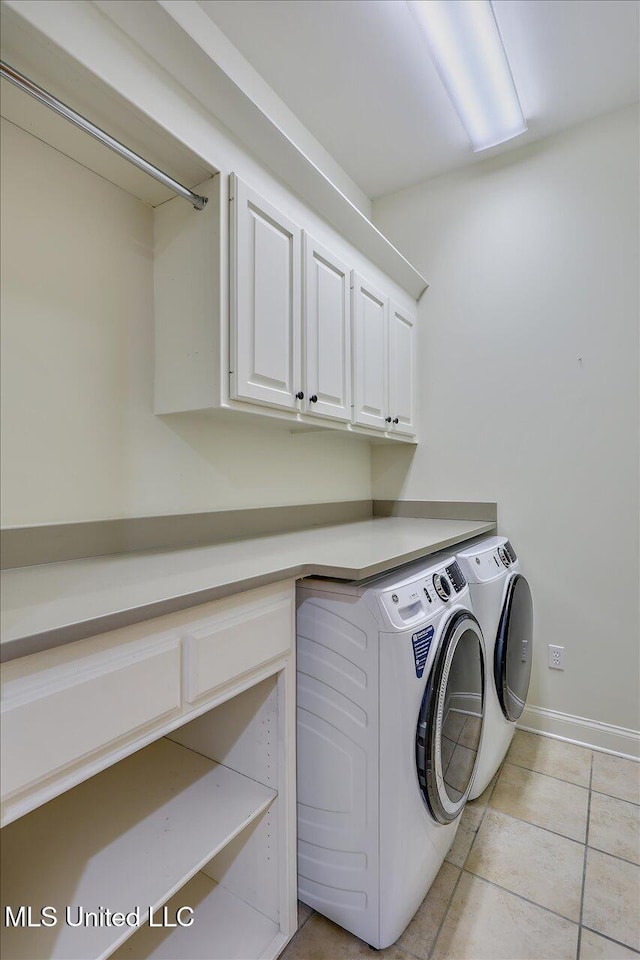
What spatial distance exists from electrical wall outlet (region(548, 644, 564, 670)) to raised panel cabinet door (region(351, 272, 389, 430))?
1.38 m

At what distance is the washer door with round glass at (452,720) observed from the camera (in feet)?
3.84

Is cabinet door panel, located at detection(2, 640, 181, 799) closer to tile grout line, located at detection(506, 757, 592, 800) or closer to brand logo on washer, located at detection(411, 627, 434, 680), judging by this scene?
brand logo on washer, located at detection(411, 627, 434, 680)

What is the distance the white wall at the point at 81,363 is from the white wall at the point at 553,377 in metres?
1.49

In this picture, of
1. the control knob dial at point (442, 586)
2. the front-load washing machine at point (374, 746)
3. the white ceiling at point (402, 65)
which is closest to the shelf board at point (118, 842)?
the front-load washing machine at point (374, 746)

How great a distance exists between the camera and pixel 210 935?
115cm

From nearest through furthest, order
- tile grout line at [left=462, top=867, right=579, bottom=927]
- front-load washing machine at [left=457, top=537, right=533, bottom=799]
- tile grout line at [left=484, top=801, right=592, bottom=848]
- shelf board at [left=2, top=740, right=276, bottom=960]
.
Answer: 1. shelf board at [left=2, top=740, right=276, bottom=960]
2. tile grout line at [left=462, top=867, right=579, bottom=927]
3. tile grout line at [left=484, top=801, right=592, bottom=848]
4. front-load washing machine at [left=457, top=537, right=533, bottom=799]

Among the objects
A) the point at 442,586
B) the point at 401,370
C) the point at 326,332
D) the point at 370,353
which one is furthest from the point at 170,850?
the point at 401,370

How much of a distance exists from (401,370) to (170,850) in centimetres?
215

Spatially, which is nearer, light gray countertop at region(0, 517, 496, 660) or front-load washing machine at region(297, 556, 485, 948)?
light gray countertop at region(0, 517, 496, 660)

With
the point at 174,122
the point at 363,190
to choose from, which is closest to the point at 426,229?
the point at 363,190

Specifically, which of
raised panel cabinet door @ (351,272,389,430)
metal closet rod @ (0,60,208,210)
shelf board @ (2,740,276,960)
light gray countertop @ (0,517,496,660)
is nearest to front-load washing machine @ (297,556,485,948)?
light gray countertop @ (0,517,496,660)

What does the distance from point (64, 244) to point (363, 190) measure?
204 cm

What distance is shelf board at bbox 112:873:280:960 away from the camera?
1105mm

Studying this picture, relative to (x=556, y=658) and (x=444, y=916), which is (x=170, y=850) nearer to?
(x=444, y=916)
